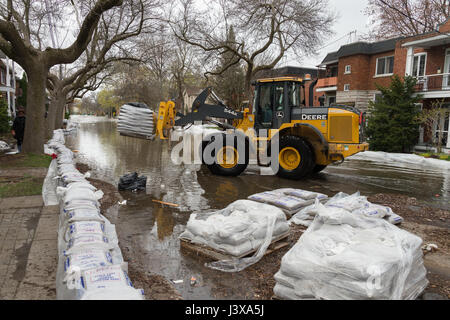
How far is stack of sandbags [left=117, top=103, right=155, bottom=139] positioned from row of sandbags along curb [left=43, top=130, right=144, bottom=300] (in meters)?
3.98

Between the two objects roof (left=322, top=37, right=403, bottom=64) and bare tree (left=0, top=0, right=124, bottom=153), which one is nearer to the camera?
bare tree (left=0, top=0, right=124, bottom=153)

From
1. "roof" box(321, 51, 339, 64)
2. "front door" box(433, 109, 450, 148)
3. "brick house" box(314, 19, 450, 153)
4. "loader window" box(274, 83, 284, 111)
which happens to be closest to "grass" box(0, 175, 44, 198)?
"loader window" box(274, 83, 284, 111)

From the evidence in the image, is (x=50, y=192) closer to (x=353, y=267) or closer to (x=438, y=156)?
(x=353, y=267)

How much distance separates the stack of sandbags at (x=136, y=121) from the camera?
29.8 ft

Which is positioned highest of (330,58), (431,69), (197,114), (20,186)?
(330,58)

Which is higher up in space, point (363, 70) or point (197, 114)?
point (363, 70)

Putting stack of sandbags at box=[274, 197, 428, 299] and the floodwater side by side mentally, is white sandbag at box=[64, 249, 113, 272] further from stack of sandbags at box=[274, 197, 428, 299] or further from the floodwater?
stack of sandbags at box=[274, 197, 428, 299]

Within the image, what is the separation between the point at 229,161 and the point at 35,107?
21.8ft

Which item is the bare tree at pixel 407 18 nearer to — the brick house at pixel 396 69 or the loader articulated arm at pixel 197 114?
the brick house at pixel 396 69

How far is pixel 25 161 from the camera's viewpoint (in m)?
10.5

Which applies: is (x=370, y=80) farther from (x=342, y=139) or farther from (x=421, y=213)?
(x=421, y=213)

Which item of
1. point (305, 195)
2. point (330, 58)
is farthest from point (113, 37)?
point (330, 58)

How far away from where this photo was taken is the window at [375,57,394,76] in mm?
22859

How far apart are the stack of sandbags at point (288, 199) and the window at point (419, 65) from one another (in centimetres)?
1695
